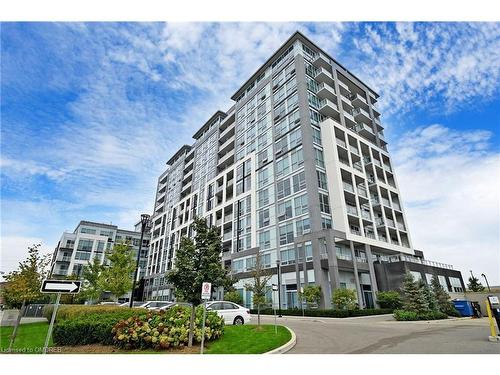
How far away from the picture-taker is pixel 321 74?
4825 centimetres

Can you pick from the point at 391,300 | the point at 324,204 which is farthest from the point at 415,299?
the point at 324,204

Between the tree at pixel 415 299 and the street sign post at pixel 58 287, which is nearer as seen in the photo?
the street sign post at pixel 58 287

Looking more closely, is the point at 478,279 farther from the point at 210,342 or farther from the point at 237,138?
the point at 210,342

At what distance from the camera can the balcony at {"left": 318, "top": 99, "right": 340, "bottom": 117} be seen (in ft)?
150

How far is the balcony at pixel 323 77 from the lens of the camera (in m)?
48.4

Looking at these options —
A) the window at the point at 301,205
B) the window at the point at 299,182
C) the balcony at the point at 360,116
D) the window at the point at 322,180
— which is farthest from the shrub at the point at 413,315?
the balcony at the point at 360,116

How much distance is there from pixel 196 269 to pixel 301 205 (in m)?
28.4

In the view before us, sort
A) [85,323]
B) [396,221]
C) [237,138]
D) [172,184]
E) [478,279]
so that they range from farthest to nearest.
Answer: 1. [172,184]
2. [478,279]
3. [237,138]
4. [396,221]
5. [85,323]

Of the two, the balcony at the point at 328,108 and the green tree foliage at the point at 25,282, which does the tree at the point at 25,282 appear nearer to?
the green tree foliage at the point at 25,282

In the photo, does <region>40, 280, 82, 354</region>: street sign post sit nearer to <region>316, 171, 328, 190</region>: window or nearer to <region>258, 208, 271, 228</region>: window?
<region>316, 171, 328, 190</region>: window

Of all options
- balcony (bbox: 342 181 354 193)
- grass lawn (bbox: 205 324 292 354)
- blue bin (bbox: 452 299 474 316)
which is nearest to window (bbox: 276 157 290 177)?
balcony (bbox: 342 181 354 193)

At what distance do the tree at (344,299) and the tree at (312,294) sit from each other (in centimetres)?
207

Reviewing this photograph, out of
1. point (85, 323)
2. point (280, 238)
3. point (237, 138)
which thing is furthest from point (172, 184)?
point (85, 323)

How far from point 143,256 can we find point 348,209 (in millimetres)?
73822
